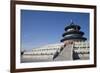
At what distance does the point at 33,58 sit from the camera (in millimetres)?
1853

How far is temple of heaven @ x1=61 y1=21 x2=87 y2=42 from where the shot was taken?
1.95m

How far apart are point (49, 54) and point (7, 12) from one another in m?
0.58

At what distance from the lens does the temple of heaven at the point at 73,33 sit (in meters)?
1.95

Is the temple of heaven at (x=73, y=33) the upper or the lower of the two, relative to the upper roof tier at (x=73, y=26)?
lower

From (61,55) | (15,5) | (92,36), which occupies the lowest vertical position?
(61,55)

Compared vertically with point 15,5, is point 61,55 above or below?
below

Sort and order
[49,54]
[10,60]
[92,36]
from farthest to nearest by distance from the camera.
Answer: [92,36] < [49,54] < [10,60]

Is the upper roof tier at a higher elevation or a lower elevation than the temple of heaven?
higher

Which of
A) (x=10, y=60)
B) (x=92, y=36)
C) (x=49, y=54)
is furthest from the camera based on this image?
(x=92, y=36)

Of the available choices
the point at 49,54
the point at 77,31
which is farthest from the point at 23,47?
the point at 77,31

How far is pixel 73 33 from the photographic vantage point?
199 centimetres

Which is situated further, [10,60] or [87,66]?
[87,66]

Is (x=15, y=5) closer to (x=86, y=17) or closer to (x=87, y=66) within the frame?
(x=86, y=17)

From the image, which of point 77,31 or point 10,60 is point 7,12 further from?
point 77,31
